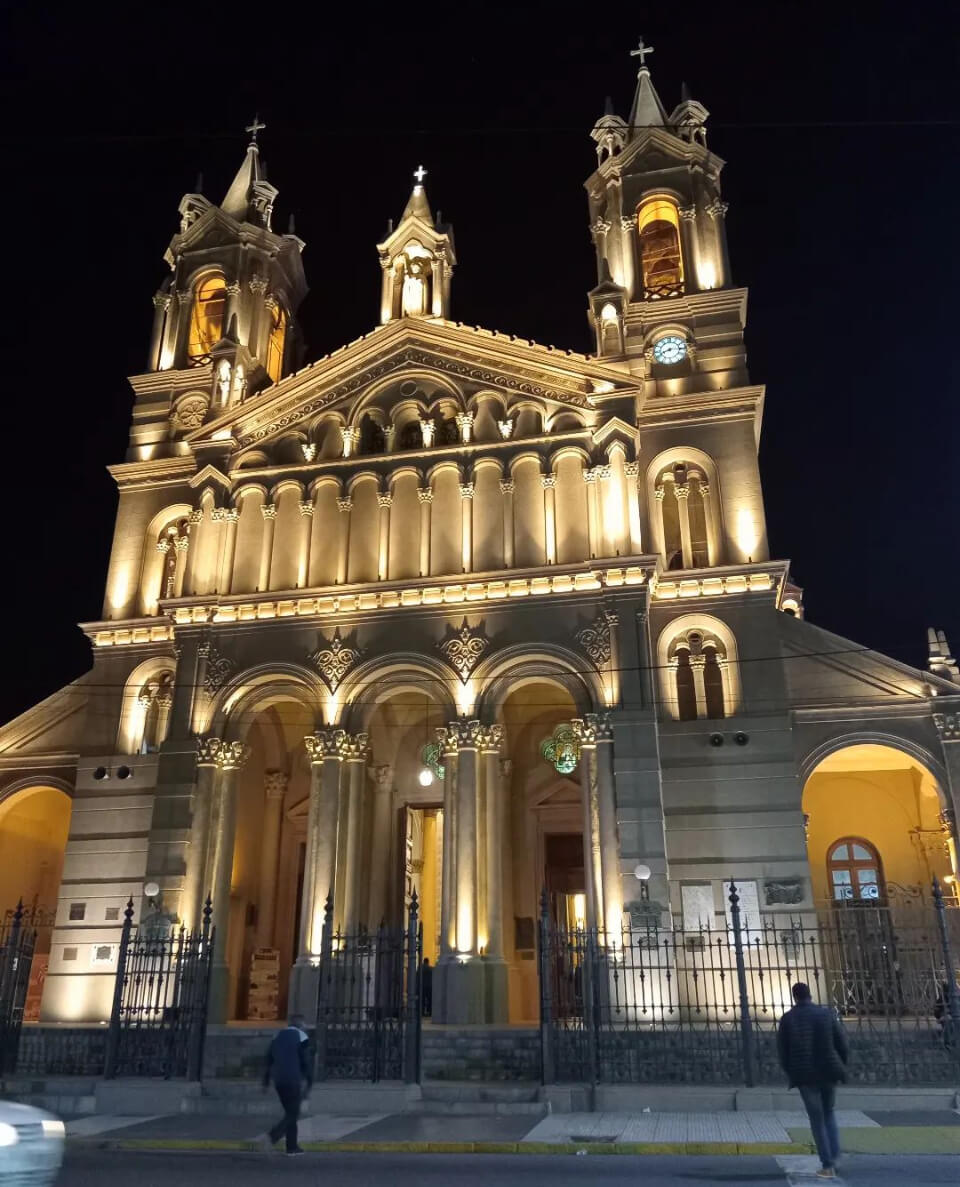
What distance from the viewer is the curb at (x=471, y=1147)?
12.6 metres

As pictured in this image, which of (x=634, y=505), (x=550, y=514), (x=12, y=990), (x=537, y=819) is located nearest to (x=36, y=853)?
(x=12, y=990)

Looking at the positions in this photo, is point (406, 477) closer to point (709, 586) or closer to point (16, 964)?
point (709, 586)

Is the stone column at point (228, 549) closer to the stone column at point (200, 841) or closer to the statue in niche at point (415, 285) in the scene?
the stone column at point (200, 841)

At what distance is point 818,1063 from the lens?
1117 centimetres

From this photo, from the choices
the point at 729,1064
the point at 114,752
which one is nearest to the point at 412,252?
the point at 114,752

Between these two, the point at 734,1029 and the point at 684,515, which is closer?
the point at 734,1029

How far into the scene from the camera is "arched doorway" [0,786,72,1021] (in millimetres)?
30031

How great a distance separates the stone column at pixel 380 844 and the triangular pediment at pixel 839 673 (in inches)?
447

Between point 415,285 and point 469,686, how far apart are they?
15.4 meters

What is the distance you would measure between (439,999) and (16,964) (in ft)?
29.0

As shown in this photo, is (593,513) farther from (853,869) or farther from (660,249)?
(853,869)

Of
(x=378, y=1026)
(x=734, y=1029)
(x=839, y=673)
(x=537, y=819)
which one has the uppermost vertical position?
(x=839, y=673)

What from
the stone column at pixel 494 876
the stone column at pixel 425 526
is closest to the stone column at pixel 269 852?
the stone column at pixel 494 876

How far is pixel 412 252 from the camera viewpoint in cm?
3497
